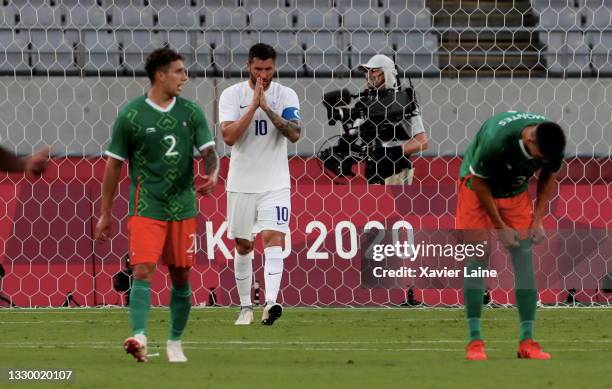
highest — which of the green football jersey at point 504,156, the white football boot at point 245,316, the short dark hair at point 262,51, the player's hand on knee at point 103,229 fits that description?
the short dark hair at point 262,51

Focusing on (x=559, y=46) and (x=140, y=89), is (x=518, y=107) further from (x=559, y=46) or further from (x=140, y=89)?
(x=140, y=89)

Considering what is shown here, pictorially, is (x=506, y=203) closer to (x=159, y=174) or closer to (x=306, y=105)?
(x=159, y=174)

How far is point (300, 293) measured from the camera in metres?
9.92

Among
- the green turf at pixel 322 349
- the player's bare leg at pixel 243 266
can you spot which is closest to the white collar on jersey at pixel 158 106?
the green turf at pixel 322 349

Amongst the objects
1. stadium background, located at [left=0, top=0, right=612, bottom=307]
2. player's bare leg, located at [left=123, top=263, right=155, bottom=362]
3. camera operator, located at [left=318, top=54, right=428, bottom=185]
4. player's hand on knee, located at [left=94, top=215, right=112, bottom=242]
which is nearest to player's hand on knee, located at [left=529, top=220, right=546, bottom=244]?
player's bare leg, located at [left=123, top=263, right=155, bottom=362]

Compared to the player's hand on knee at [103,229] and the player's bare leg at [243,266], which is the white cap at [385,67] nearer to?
the player's bare leg at [243,266]

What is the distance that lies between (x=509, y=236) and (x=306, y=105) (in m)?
6.48

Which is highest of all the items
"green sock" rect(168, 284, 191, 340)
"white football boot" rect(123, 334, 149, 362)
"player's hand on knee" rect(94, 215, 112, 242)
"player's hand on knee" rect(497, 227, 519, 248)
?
"player's hand on knee" rect(94, 215, 112, 242)

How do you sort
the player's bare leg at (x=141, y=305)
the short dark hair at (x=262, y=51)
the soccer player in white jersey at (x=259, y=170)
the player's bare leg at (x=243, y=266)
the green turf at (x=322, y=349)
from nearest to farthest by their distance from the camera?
the green turf at (x=322, y=349) < the player's bare leg at (x=141, y=305) < the short dark hair at (x=262, y=51) < the soccer player in white jersey at (x=259, y=170) < the player's bare leg at (x=243, y=266)

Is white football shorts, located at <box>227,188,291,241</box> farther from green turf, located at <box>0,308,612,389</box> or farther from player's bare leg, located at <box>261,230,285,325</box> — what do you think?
green turf, located at <box>0,308,612,389</box>

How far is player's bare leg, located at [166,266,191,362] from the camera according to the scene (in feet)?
19.2

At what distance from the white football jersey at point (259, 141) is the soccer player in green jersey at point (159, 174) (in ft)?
Result: 8.10

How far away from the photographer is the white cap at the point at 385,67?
9.92m

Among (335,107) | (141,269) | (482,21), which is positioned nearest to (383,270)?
(335,107)
